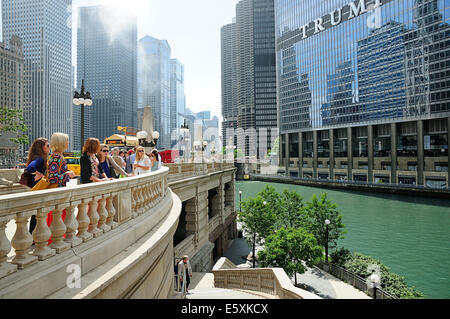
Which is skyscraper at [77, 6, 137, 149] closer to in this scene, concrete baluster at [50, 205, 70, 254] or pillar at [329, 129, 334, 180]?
pillar at [329, 129, 334, 180]

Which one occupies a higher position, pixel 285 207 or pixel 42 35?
pixel 42 35

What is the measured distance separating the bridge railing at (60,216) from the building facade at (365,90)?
6812cm

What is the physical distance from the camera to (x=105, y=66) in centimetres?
16212

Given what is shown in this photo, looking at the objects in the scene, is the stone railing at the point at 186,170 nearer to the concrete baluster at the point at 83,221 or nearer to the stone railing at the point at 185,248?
the stone railing at the point at 185,248

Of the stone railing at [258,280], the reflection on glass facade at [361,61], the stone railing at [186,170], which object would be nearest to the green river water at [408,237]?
the stone railing at [258,280]

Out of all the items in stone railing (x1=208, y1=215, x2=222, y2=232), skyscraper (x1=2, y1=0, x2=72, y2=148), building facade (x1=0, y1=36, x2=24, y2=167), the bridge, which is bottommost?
stone railing (x1=208, y1=215, x2=222, y2=232)

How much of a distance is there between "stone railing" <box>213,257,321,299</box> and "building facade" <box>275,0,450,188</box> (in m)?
59.0

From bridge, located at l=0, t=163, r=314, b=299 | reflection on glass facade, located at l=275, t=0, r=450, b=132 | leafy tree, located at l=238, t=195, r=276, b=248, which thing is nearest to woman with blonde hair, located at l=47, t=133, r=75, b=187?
bridge, located at l=0, t=163, r=314, b=299

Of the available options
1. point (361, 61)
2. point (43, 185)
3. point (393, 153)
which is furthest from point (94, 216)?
point (361, 61)

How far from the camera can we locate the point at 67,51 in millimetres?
59188

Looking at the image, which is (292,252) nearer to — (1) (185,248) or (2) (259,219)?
(2) (259,219)

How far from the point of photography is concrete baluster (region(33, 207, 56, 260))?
9.18 feet

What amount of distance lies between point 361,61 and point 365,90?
319 inches

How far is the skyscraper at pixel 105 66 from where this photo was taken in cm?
15350
